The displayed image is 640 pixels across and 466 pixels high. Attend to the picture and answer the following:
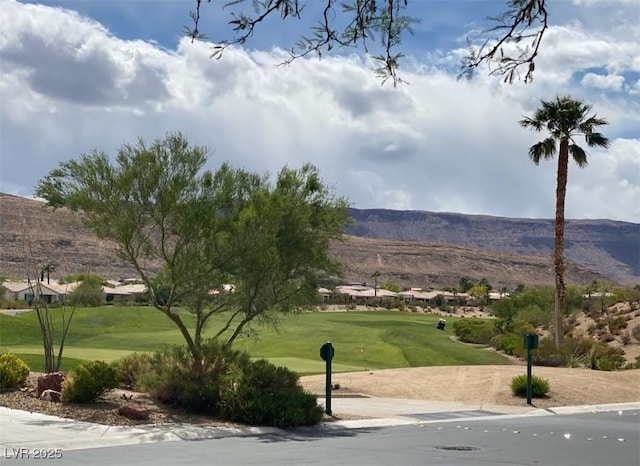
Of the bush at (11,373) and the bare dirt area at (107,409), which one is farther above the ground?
the bush at (11,373)

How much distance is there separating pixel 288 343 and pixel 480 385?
19.4 metres

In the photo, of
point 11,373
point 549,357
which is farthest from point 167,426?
point 549,357

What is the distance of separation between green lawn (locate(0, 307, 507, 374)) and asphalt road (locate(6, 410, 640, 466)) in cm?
1548

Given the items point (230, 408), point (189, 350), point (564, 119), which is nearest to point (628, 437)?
point (230, 408)

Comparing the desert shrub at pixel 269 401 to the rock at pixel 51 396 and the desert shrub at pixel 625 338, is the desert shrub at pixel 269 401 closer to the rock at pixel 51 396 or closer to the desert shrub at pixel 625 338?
the rock at pixel 51 396

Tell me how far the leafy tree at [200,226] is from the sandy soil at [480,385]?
5637 mm

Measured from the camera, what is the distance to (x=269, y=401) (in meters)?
19.0

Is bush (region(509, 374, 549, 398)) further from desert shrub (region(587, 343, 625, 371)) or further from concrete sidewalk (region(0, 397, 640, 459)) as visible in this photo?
desert shrub (region(587, 343, 625, 371))

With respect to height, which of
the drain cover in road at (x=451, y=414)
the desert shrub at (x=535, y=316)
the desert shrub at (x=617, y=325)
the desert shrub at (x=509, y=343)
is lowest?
the drain cover in road at (x=451, y=414)

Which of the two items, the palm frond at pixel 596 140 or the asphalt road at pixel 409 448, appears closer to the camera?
the asphalt road at pixel 409 448

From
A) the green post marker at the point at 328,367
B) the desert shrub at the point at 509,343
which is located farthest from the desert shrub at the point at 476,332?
the green post marker at the point at 328,367

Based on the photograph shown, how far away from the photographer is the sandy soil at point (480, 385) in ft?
89.0

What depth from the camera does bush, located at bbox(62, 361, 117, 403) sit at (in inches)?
755

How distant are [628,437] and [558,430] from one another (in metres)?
1.61
